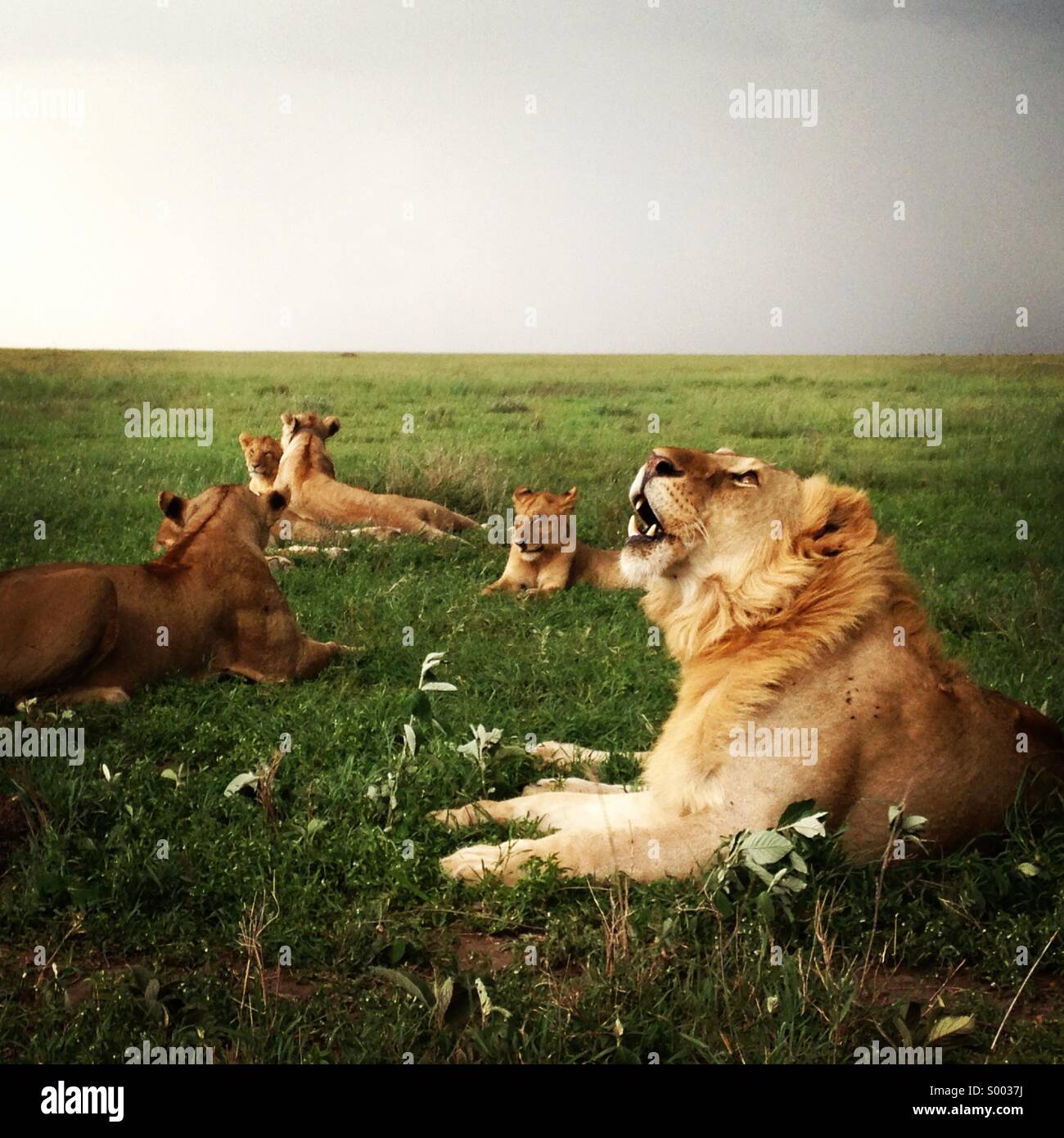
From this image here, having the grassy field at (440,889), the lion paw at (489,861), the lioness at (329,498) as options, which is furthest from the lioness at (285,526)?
the lion paw at (489,861)

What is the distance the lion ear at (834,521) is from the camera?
456 centimetres

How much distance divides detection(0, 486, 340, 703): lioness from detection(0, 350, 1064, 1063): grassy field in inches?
7.3

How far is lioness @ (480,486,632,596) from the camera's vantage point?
350 inches

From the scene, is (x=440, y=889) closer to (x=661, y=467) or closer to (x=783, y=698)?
(x=783, y=698)

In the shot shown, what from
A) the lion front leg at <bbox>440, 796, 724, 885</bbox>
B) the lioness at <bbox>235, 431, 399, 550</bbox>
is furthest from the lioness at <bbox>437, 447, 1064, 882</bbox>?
the lioness at <bbox>235, 431, 399, 550</bbox>

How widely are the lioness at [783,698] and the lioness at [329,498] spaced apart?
549cm

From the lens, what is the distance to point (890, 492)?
11648 mm

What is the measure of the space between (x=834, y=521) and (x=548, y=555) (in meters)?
4.45

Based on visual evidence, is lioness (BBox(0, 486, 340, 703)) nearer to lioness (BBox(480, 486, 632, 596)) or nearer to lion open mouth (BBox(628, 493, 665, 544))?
lioness (BBox(480, 486, 632, 596))

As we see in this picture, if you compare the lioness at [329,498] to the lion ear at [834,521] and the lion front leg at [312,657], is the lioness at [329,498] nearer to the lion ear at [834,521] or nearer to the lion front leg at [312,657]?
the lion front leg at [312,657]

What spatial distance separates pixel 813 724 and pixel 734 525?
68 centimetres

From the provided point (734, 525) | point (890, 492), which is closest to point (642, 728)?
point (734, 525)

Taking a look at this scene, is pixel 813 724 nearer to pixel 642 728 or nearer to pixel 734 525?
pixel 734 525

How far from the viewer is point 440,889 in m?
4.52
